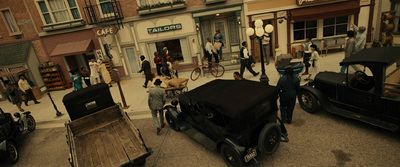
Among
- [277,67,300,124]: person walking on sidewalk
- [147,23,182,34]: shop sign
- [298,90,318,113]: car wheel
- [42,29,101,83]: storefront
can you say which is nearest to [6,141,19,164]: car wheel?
[42,29,101,83]: storefront

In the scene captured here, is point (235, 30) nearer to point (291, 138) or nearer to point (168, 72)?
point (168, 72)

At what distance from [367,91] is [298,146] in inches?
93.7

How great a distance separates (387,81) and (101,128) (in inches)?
331

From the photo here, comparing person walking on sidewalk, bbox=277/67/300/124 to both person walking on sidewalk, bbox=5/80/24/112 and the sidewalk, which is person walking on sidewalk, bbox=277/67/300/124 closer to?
the sidewalk

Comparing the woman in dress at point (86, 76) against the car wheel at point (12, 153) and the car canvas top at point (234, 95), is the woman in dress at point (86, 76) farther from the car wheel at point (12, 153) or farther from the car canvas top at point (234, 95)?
the car canvas top at point (234, 95)

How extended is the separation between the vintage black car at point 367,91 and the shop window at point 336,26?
27.4ft

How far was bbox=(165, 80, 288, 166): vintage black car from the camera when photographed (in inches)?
182

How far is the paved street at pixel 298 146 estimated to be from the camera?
5000 mm

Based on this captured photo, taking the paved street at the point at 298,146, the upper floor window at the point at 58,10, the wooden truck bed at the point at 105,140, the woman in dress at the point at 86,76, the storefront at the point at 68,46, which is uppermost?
the upper floor window at the point at 58,10

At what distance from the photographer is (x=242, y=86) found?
553 centimetres

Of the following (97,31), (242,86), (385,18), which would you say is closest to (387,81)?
(242,86)

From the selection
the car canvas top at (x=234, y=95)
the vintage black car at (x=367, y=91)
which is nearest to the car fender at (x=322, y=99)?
the vintage black car at (x=367, y=91)

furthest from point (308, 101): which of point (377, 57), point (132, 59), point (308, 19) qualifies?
point (132, 59)

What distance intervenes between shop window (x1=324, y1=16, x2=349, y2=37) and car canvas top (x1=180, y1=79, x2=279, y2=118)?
11185 mm
